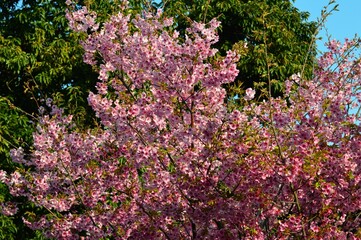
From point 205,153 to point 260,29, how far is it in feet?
27.7

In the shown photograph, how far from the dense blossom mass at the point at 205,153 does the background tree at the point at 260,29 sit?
6.29 m

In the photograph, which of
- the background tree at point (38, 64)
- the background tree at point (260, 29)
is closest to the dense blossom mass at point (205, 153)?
the background tree at point (38, 64)

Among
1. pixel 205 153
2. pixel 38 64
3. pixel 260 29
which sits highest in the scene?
pixel 260 29

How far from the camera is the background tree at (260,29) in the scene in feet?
47.0

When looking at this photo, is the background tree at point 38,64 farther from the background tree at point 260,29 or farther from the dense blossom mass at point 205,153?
the dense blossom mass at point 205,153

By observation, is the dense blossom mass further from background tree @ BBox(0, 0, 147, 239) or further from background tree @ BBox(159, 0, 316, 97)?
background tree @ BBox(159, 0, 316, 97)

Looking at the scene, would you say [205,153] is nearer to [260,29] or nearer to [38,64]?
[38,64]

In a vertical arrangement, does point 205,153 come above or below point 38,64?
below

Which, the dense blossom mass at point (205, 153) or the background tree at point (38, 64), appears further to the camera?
the background tree at point (38, 64)

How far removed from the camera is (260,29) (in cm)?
1488

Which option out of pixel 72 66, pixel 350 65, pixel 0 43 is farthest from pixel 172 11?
pixel 350 65

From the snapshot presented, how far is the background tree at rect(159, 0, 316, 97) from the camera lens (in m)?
14.3

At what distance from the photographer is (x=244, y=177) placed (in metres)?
7.05

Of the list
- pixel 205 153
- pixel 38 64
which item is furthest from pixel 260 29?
pixel 205 153
